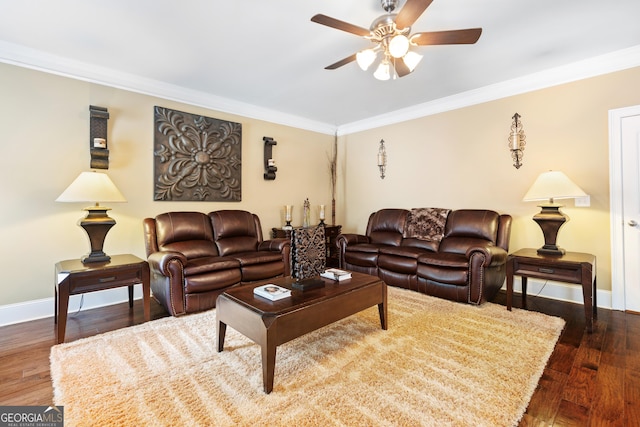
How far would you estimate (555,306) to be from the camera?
125 inches

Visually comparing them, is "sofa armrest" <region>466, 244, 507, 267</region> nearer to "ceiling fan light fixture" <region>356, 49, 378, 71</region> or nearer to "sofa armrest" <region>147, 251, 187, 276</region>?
"ceiling fan light fixture" <region>356, 49, 378, 71</region>

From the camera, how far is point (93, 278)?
8.20 feet

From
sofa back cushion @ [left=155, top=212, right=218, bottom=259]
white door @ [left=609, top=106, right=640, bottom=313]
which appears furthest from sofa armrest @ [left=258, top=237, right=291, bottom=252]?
white door @ [left=609, top=106, right=640, bottom=313]

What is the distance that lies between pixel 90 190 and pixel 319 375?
2.54 meters

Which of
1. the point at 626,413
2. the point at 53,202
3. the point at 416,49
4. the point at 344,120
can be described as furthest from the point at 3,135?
the point at 626,413

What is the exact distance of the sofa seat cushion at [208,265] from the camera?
290 centimetres

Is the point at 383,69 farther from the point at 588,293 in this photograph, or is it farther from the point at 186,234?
the point at 186,234

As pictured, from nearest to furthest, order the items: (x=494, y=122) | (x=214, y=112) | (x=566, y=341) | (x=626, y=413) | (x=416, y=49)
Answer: (x=626, y=413)
(x=566, y=341)
(x=416, y=49)
(x=494, y=122)
(x=214, y=112)

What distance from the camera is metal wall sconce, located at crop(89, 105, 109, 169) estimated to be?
3.18 m

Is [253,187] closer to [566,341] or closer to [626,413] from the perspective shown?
[566,341]

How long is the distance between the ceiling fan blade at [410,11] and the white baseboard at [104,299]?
332 centimetres

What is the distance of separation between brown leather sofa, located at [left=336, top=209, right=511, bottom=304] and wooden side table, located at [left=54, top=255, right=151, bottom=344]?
2.53 m

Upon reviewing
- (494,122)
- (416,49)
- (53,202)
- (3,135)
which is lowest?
(53,202)

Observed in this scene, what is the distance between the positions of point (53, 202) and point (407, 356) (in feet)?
12.0
